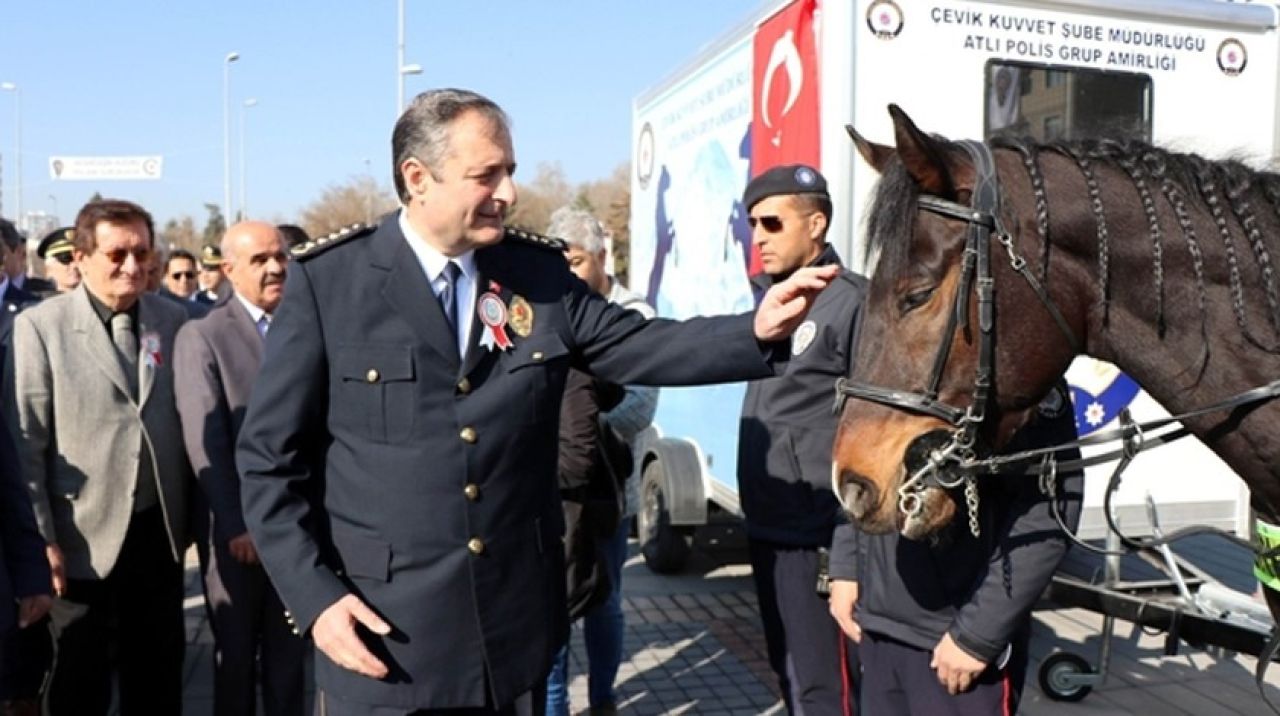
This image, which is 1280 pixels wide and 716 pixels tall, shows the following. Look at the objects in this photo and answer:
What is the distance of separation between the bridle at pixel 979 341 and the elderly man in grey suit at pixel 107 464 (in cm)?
265

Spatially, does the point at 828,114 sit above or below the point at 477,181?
above

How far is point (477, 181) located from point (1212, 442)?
4.93ft

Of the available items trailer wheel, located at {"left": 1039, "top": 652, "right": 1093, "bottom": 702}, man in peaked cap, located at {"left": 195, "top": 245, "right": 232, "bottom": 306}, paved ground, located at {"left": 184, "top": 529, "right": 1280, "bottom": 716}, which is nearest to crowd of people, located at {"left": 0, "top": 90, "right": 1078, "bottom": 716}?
paved ground, located at {"left": 184, "top": 529, "right": 1280, "bottom": 716}

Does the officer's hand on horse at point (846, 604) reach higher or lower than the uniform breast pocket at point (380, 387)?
lower

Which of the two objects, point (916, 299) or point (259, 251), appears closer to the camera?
point (916, 299)

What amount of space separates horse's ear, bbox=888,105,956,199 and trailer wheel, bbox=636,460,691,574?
14.2 ft

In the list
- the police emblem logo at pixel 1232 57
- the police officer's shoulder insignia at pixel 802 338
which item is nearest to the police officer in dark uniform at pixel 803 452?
the police officer's shoulder insignia at pixel 802 338

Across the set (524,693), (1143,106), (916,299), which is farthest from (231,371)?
(1143,106)

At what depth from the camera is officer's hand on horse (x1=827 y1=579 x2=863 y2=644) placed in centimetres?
268

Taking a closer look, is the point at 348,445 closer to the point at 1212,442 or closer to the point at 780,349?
the point at 780,349

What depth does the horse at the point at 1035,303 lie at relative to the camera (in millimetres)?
1846

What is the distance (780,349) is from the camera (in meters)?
2.06

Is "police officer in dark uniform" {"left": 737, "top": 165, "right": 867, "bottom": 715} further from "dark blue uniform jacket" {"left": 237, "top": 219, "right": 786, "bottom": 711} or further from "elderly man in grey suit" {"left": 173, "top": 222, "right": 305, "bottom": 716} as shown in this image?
"elderly man in grey suit" {"left": 173, "top": 222, "right": 305, "bottom": 716}

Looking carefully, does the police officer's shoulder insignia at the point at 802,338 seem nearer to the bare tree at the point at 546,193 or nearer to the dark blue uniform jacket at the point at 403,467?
the dark blue uniform jacket at the point at 403,467
